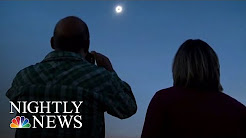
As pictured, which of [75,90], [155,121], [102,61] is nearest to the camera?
[75,90]

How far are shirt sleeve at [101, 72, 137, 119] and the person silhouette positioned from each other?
251mm

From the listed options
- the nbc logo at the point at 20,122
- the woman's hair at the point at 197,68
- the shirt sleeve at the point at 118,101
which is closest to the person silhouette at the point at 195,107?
the woman's hair at the point at 197,68

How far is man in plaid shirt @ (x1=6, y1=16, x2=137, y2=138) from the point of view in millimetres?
2641

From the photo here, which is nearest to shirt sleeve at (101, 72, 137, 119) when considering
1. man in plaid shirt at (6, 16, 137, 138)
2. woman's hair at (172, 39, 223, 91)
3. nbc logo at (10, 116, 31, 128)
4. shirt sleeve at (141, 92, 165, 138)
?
man in plaid shirt at (6, 16, 137, 138)

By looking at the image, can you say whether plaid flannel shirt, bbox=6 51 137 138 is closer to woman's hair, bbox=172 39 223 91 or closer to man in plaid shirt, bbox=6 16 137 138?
man in plaid shirt, bbox=6 16 137 138

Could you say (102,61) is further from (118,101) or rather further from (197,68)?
(197,68)

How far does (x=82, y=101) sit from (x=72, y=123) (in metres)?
0.22

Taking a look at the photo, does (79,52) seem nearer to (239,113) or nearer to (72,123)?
(72,123)

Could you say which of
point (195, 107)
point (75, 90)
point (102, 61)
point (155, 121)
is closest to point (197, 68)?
point (195, 107)

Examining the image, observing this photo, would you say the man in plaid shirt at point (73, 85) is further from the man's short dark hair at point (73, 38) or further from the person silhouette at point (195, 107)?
the person silhouette at point (195, 107)

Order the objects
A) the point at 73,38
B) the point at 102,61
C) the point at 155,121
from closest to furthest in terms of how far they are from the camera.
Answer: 1. the point at 155,121
2. the point at 73,38
3. the point at 102,61

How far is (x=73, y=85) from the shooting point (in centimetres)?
271

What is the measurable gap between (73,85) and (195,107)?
120cm

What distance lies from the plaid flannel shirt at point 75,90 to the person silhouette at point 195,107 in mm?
284
